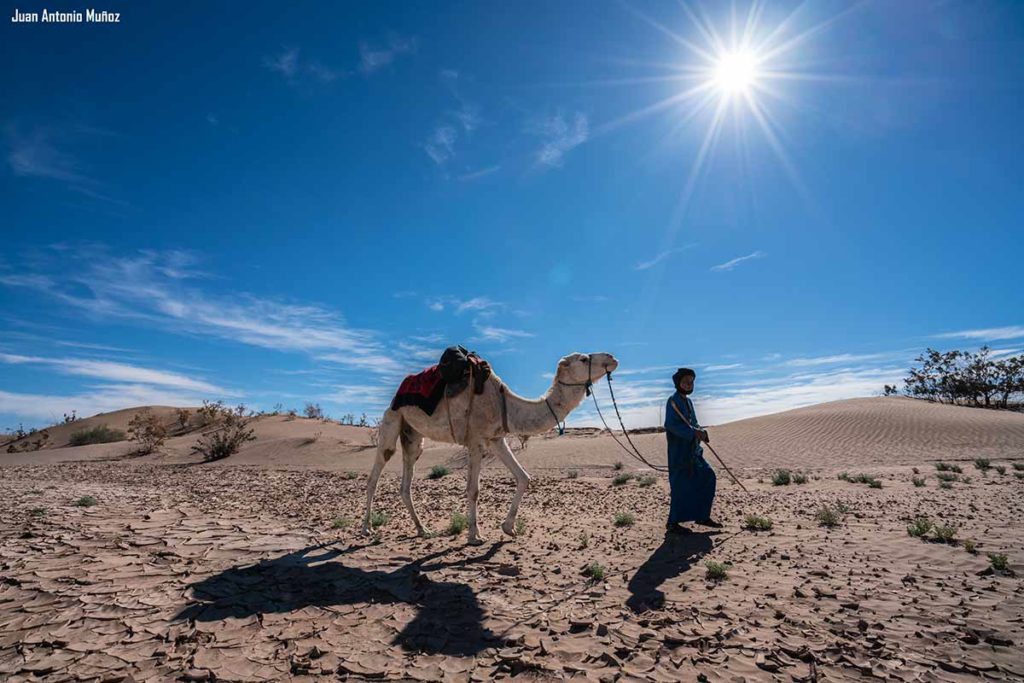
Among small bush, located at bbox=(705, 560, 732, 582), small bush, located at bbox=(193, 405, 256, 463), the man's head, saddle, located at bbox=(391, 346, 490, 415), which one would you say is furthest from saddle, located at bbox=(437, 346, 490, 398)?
small bush, located at bbox=(193, 405, 256, 463)

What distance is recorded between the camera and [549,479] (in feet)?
55.3

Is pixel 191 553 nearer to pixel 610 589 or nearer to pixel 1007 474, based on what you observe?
pixel 610 589

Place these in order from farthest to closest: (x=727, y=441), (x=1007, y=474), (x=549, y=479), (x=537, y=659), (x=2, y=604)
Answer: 1. (x=727, y=441)
2. (x=549, y=479)
3. (x=1007, y=474)
4. (x=2, y=604)
5. (x=537, y=659)

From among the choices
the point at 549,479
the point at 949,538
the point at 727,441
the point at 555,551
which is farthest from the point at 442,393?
the point at 727,441

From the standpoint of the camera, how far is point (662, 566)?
21.3ft

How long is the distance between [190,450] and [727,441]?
96.8 ft

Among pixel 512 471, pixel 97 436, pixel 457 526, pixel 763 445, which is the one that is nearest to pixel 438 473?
pixel 457 526

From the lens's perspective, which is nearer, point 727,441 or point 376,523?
point 376,523

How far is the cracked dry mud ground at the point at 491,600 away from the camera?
3.83 metres

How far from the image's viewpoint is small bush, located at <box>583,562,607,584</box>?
19.8 feet

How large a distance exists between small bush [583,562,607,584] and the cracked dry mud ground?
0.11 meters

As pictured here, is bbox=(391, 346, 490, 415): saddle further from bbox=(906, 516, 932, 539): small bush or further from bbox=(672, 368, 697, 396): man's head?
bbox=(906, 516, 932, 539): small bush

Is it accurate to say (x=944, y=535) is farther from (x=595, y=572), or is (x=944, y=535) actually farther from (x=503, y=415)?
(x=503, y=415)

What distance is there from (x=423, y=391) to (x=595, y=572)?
3443mm
